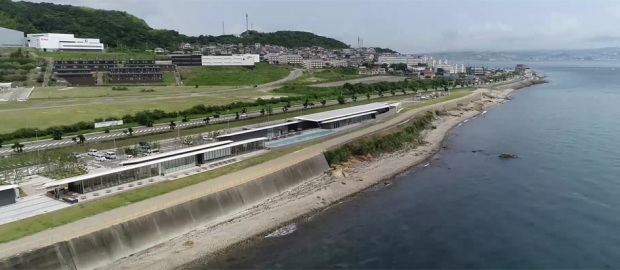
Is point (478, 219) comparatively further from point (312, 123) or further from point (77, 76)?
point (77, 76)

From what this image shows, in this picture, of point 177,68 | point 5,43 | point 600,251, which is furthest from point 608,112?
point 5,43

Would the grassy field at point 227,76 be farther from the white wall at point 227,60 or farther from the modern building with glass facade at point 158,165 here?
the modern building with glass facade at point 158,165

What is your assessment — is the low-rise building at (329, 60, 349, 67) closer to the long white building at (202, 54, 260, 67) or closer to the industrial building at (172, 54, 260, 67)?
the long white building at (202, 54, 260, 67)

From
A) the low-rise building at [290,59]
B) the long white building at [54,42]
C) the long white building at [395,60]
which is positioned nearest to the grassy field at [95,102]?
the long white building at [54,42]

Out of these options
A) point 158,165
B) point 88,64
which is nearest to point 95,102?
point 88,64

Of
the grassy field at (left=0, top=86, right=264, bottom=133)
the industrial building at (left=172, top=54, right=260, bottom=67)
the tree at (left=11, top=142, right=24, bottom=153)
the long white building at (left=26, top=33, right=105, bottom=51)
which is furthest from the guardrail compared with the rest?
the long white building at (left=26, top=33, right=105, bottom=51)

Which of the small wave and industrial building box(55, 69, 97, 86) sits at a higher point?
industrial building box(55, 69, 97, 86)
